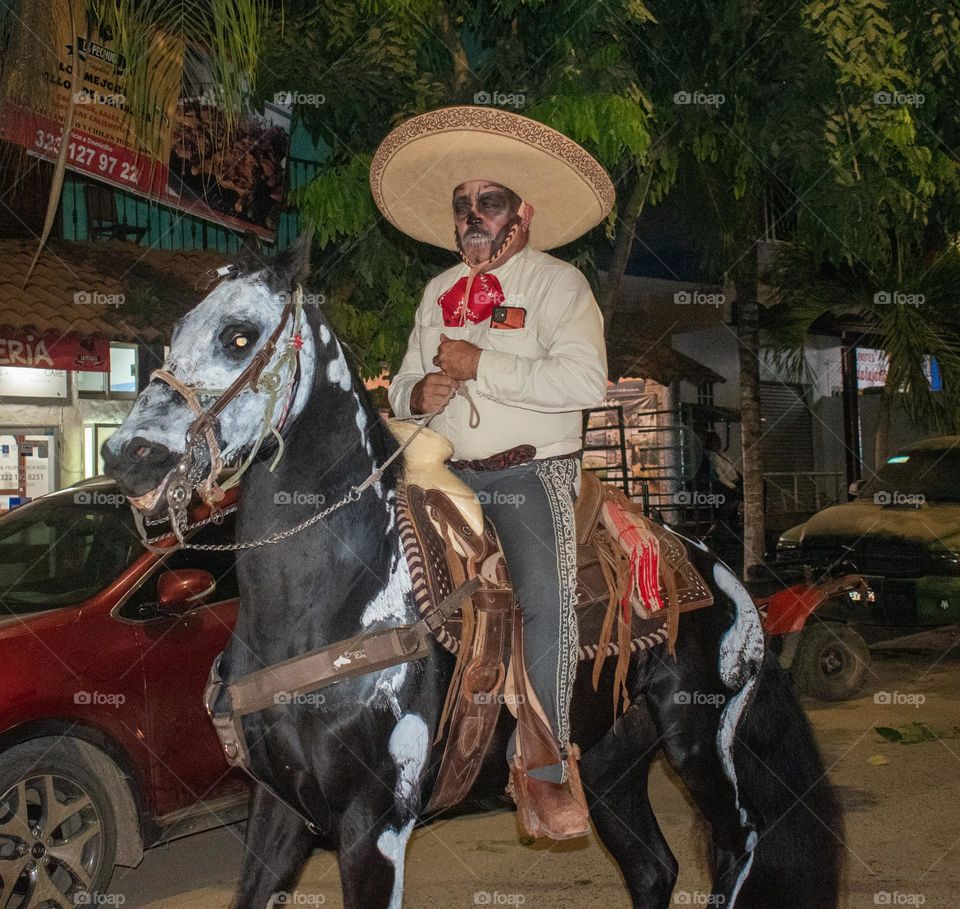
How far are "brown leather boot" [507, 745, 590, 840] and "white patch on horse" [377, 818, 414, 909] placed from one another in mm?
500

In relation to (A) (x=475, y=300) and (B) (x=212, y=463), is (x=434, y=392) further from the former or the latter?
(B) (x=212, y=463)

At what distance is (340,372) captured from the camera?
126 inches

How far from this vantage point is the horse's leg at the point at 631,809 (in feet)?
13.3

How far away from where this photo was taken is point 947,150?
9.24 metres

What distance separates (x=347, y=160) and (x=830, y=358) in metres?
16.2

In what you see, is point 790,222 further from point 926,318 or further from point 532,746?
point 532,746

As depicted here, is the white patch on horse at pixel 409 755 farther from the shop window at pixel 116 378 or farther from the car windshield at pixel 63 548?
the shop window at pixel 116 378

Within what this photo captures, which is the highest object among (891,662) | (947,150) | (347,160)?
(947,150)

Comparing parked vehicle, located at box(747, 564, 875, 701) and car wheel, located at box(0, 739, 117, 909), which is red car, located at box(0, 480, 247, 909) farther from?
parked vehicle, located at box(747, 564, 875, 701)

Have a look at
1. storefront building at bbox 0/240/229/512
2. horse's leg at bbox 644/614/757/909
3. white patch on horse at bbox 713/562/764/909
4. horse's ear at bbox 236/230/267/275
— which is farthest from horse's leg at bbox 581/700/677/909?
storefront building at bbox 0/240/229/512

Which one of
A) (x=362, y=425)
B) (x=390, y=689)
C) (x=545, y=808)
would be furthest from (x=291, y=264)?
(x=545, y=808)

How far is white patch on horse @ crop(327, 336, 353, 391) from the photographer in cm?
317

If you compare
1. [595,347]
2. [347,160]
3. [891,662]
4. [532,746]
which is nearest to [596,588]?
[532,746]

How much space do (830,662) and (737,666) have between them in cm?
547
